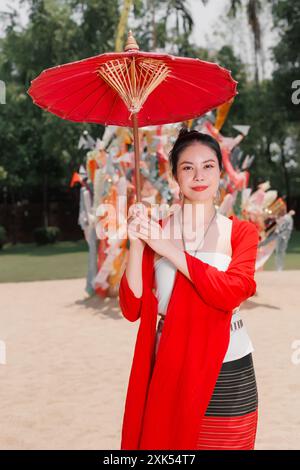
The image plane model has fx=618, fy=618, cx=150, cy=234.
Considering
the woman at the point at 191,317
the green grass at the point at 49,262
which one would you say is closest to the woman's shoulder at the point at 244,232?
the woman at the point at 191,317

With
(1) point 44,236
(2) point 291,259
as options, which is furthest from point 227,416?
(1) point 44,236

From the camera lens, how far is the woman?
Answer: 83.4 inches

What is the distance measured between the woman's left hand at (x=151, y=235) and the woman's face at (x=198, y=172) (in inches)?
9.0

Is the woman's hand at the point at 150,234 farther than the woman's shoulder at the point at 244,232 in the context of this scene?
No

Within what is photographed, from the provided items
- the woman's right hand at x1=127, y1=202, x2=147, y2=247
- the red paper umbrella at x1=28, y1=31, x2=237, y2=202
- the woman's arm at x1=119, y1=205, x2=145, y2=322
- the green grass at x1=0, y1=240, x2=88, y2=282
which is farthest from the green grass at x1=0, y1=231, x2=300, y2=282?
the woman's right hand at x1=127, y1=202, x2=147, y2=247

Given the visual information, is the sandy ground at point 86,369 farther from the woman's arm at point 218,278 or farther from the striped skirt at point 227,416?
the woman's arm at point 218,278

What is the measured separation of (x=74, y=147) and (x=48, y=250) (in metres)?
4.88

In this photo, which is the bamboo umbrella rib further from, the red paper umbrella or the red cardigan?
the red cardigan

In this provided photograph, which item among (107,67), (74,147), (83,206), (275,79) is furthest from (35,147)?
(107,67)

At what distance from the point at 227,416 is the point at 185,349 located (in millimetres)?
291

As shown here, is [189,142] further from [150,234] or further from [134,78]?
[150,234]

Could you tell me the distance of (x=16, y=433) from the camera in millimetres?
4215

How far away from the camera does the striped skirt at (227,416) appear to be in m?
2.18
